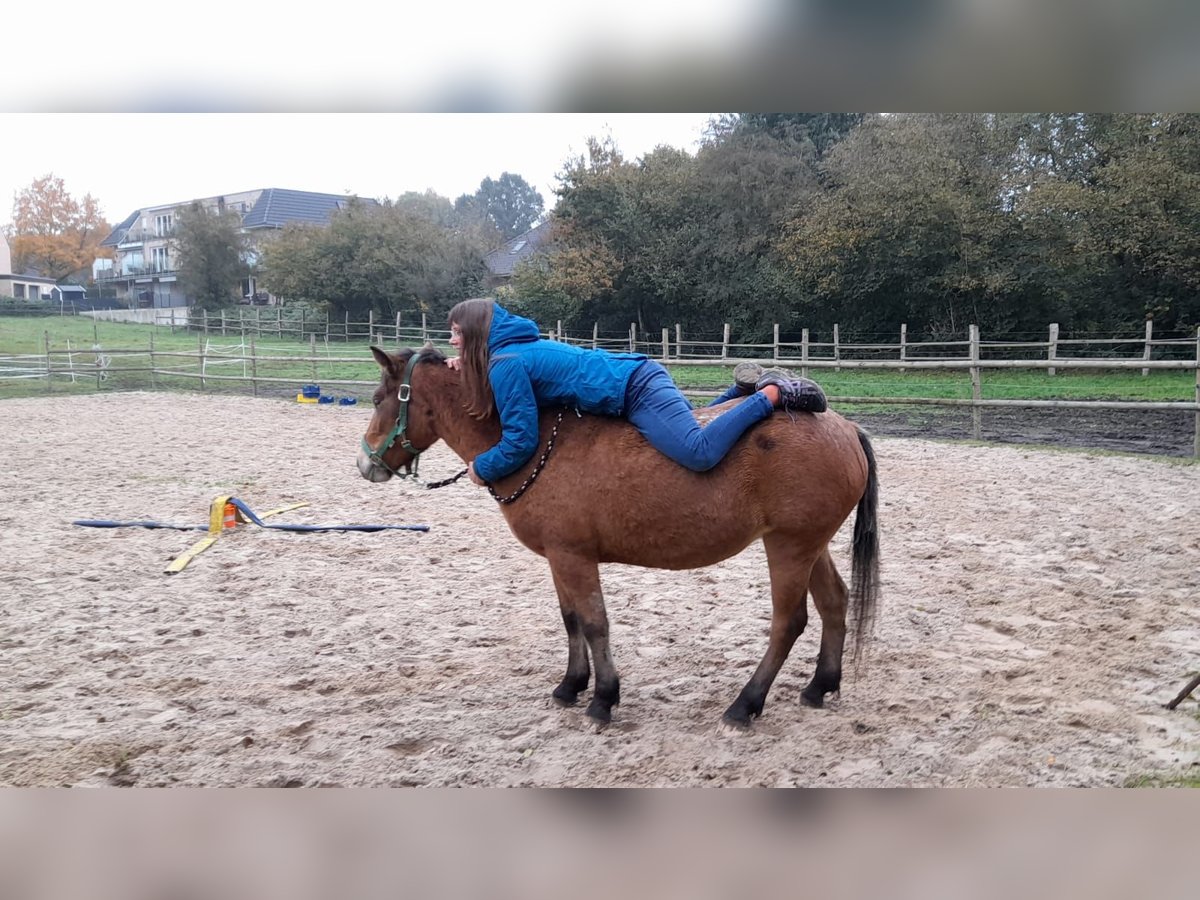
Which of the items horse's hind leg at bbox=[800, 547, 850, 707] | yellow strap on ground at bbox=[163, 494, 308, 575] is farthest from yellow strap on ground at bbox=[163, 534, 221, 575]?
horse's hind leg at bbox=[800, 547, 850, 707]

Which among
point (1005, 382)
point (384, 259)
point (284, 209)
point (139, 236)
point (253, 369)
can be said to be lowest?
point (1005, 382)

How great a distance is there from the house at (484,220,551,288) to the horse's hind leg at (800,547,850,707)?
6.80 feet

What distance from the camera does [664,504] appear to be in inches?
101

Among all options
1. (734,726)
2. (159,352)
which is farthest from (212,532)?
(734,726)

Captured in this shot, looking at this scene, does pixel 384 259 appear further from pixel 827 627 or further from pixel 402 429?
pixel 827 627

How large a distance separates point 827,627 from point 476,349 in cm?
159

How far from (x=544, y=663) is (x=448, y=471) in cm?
364

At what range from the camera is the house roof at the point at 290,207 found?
3812 millimetres

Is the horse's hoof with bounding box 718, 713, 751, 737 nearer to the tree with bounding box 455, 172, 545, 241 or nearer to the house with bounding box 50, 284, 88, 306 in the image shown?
the tree with bounding box 455, 172, 545, 241

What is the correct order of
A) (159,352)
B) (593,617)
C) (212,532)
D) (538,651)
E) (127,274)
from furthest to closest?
(159,352) → (212,532) → (127,274) → (538,651) → (593,617)

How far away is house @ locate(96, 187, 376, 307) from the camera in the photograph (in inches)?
152

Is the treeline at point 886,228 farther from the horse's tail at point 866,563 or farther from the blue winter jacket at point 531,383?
the horse's tail at point 866,563

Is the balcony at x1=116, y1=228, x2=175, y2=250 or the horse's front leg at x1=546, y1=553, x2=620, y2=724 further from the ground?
the balcony at x1=116, y1=228, x2=175, y2=250
